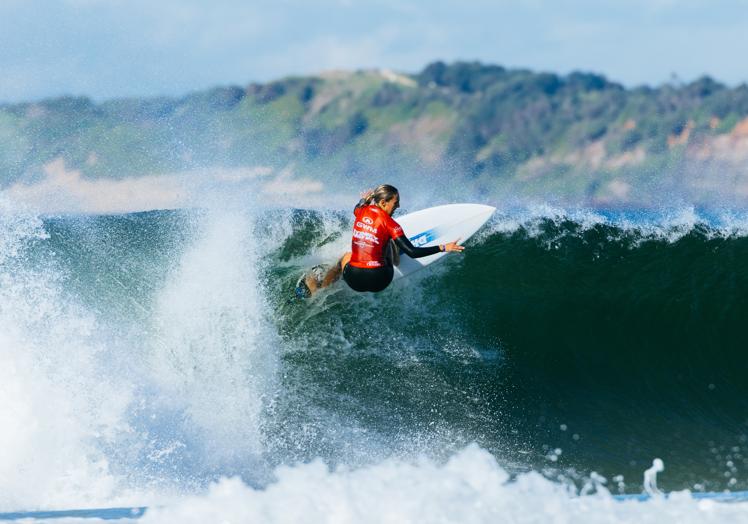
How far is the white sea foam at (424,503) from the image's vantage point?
3586 millimetres

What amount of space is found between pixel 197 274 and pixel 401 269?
1.81 m

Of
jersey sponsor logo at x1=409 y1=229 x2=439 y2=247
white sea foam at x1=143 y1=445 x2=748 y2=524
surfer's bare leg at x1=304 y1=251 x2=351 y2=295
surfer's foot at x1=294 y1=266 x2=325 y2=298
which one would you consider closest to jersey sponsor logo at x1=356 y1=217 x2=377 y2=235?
surfer's bare leg at x1=304 y1=251 x2=351 y2=295

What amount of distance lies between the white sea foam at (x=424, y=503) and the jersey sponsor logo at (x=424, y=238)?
12.0 ft

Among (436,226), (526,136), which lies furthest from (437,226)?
(526,136)

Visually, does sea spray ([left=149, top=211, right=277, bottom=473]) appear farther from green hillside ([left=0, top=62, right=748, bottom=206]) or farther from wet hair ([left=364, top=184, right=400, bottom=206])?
green hillside ([left=0, top=62, right=748, bottom=206])

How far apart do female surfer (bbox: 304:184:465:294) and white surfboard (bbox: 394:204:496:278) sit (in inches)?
30.5

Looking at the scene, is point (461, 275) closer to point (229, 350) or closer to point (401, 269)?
point (401, 269)

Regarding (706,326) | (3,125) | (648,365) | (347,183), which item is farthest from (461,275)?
(347,183)

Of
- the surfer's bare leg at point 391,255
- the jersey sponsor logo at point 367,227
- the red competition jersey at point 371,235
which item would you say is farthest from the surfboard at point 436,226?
the jersey sponsor logo at point 367,227

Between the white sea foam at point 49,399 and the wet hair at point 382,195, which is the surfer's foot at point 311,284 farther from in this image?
the white sea foam at point 49,399

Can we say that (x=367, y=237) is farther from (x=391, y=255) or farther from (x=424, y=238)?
(x=424, y=238)

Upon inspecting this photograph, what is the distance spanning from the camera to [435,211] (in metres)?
7.76

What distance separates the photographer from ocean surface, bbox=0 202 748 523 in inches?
204

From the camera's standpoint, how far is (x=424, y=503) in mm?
3658
